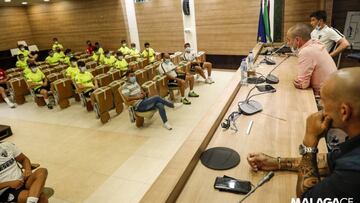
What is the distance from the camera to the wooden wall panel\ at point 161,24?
10.3 meters

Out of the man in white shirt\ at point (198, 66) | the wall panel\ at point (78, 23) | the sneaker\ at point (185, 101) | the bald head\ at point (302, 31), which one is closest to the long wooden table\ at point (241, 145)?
the bald head\ at point (302, 31)

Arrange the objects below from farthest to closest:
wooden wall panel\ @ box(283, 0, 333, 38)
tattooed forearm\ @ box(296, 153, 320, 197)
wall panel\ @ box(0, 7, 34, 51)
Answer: wall panel\ @ box(0, 7, 34, 51)
wooden wall panel\ @ box(283, 0, 333, 38)
tattooed forearm\ @ box(296, 153, 320, 197)

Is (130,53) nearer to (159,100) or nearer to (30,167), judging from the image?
(159,100)

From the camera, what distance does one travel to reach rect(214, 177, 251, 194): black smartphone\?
1549 mm

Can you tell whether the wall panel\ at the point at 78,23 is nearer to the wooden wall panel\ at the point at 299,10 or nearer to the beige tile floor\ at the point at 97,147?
the beige tile floor\ at the point at 97,147

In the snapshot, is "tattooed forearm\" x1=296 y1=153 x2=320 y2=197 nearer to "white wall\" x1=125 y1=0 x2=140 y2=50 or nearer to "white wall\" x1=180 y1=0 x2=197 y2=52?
"white wall\" x1=180 y1=0 x2=197 y2=52

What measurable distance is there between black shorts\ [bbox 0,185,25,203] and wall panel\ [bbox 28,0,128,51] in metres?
9.73

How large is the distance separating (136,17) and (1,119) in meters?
6.61

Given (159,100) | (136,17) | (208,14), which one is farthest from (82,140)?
(136,17)

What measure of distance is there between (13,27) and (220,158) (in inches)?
595

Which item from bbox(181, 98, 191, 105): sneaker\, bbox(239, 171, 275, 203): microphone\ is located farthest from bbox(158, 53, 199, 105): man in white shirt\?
bbox(239, 171, 275, 203): microphone\

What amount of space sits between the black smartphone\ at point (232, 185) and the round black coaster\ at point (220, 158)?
0.14m

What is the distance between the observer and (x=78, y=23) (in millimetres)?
12844

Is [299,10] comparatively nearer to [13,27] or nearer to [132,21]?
[132,21]
